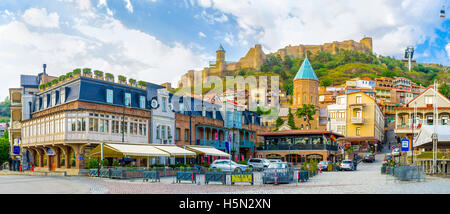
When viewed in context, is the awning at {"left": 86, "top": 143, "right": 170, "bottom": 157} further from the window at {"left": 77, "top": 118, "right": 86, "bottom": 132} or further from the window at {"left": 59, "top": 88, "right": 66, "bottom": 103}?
the window at {"left": 59, "top": 88, "right": 66, "bottom": 103}

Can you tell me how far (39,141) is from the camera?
42.0 meters

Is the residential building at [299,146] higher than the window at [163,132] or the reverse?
the reverse

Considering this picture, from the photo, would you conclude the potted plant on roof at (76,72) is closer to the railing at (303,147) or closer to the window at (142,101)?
the window at (142,101)

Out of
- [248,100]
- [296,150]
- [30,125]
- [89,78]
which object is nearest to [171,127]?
[89,78]

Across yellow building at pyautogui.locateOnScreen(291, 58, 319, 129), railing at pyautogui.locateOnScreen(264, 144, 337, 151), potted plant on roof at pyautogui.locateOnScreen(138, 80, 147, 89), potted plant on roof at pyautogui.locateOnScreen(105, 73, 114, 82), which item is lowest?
railing at pyautogui.locateOnScreen(264, 144, 337, 151)

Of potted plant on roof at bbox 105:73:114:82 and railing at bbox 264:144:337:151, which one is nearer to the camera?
potted plant on roof at bbox 105:73:114:82

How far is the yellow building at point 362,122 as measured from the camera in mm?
80875

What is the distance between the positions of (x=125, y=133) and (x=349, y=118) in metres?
54.8

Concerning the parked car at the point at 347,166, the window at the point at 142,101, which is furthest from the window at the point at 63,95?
the parked car at the point at 347,166

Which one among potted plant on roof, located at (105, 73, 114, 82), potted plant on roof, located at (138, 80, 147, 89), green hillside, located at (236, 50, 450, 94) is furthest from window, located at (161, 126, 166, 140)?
green hillside, located at (236, 50, 450, 94)

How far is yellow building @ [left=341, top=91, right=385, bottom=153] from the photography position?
80.9 metres

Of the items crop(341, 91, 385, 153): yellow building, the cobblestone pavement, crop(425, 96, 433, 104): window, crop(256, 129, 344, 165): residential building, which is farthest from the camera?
crop(341, 91, 385, 153): yellow building

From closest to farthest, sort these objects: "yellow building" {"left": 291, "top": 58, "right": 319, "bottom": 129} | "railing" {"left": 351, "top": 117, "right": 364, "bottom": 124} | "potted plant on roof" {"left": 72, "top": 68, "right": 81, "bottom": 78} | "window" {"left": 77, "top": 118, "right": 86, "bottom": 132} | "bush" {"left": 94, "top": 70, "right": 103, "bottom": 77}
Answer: "window" {"left": 77, "top": 118, "right": 86, "bottom": 132} → "potted plant on roof" {"left": 72, "top": 68, "right": 81, "bottom": 78} → "bush" {"left": 94, "top": 70, "right": 103, "bottom": 77} → "railing" {"left": 351, "top": 117, "right": 364, "bottom": 124} → "yellow building" {"left": 291, "top": 58, "right": 319, "bottom": 129}

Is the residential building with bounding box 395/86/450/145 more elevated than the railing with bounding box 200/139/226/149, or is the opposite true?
the residential building with bounding box 395/86/450/145
